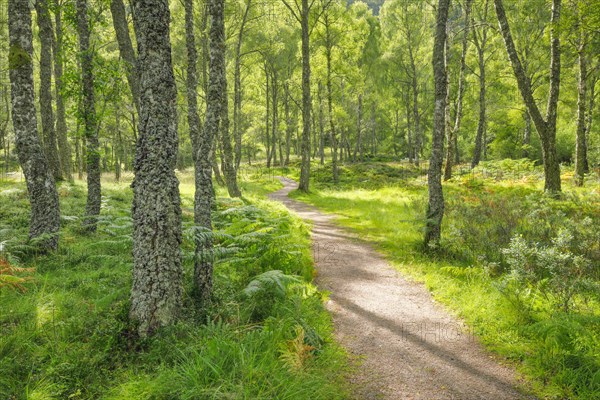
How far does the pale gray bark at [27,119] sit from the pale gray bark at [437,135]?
8074mm

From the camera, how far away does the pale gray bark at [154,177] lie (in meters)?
3.91

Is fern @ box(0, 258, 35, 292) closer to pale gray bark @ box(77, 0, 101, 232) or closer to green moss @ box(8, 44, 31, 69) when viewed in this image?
pale gray bark @ box(77, 0, 101, 232)

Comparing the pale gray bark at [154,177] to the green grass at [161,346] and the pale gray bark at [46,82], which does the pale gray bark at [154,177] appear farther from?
the pale gray bark at [46,82]

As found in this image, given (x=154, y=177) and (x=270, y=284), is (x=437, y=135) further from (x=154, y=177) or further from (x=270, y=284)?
(x=154, y=177)

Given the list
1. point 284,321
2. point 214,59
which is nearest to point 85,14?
point 214,59

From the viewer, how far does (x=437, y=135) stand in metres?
7.85

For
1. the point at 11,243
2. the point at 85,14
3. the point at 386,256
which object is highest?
the point at 85,14

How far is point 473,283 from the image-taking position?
614cm

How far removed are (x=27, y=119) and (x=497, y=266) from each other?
31.9ft

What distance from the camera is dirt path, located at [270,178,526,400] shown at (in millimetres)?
3773

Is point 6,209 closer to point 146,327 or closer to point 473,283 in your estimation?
point 146,327

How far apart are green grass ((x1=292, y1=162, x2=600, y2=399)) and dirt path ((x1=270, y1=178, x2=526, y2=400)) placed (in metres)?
0.29

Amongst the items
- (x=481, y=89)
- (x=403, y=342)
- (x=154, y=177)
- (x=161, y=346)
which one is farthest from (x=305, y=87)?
(x=161, y=346)

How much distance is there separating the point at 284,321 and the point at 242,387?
1480 millimetres
